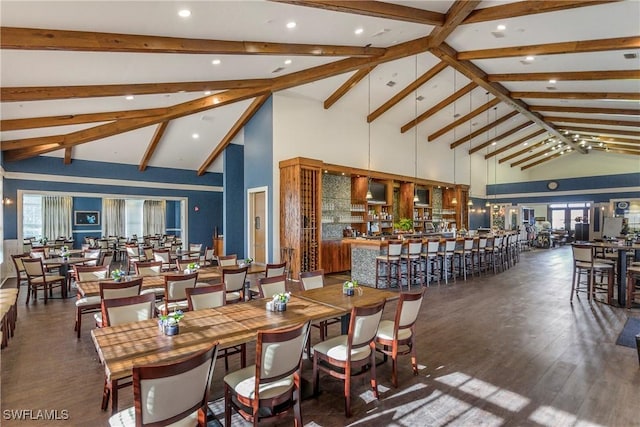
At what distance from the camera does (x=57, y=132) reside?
838cm

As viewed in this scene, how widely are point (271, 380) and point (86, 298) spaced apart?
3747mm

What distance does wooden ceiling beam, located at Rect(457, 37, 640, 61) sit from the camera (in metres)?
5.42

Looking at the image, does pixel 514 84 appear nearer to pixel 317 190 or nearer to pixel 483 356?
pixel 317 190

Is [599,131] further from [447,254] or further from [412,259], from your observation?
[412,259]

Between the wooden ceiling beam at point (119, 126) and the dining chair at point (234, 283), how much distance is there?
4603 mm

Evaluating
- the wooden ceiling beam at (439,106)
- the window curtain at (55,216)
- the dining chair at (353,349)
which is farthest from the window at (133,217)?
the dining chair at (353,349)

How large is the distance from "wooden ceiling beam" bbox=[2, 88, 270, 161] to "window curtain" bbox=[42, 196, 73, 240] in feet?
15.1

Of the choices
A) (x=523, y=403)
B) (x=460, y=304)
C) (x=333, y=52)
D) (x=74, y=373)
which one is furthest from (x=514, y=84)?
(x=74, y=373)

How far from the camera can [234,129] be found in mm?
10258

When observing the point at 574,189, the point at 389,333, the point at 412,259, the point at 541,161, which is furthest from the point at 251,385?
the point at 541,161

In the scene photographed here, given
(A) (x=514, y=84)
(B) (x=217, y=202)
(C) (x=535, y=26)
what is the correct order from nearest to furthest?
(C) (x=535, y=26) < (A) (x=514, y=84) < (B) (x=217, y=202)

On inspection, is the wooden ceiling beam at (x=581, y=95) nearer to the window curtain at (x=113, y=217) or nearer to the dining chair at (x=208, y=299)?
the dining chair at (x=208, y=299)

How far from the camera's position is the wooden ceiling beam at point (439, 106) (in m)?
10.2

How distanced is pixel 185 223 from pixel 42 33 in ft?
33.2
